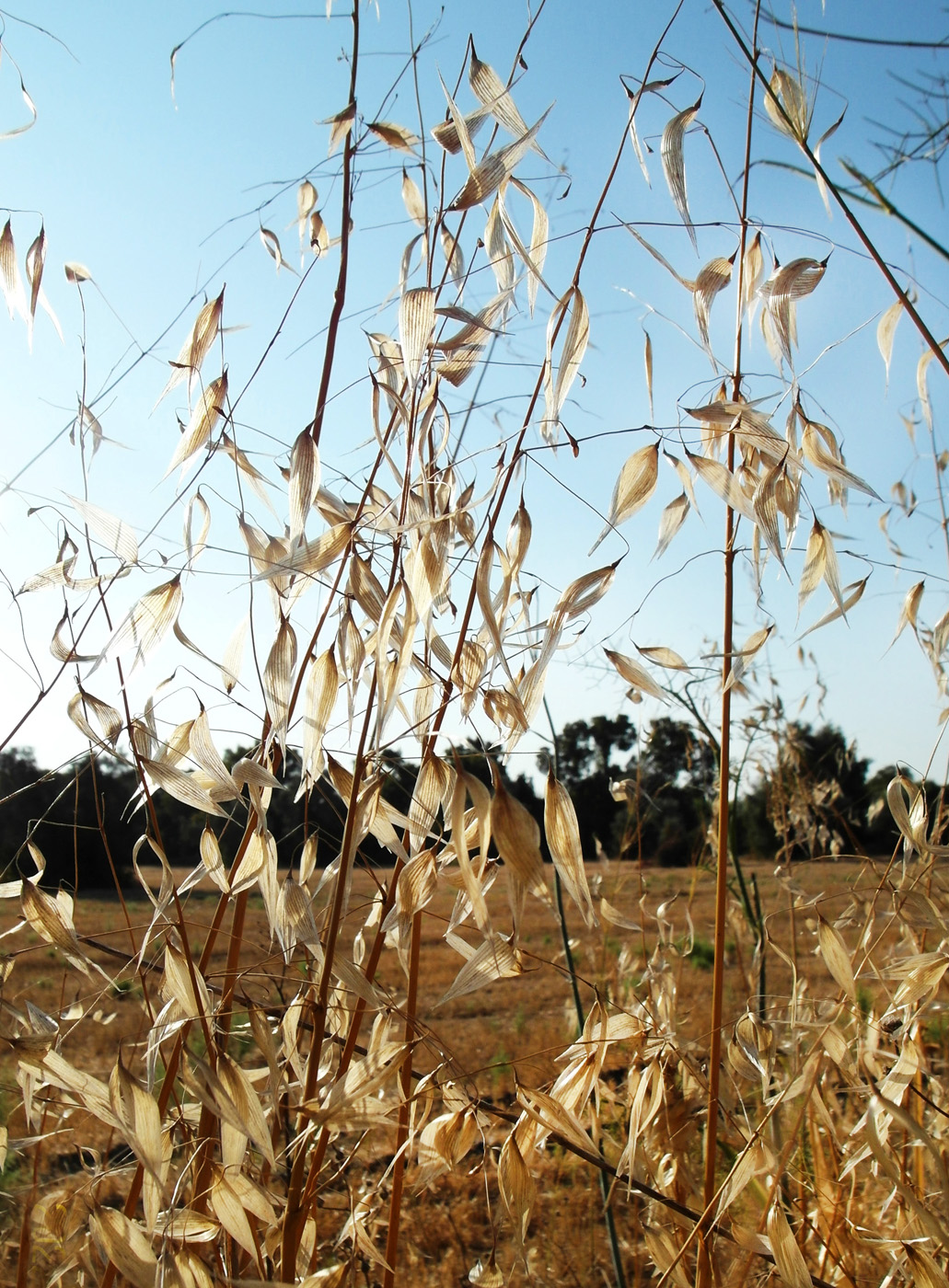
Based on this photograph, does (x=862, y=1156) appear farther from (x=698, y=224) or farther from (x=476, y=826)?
(x=698, y=224)

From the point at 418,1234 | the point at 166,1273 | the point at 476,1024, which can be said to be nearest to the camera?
the point at 166,1273

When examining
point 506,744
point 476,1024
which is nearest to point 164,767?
point 506,744

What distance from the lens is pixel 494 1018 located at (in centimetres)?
412

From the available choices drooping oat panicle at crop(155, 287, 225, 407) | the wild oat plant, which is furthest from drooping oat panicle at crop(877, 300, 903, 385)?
drooping oat panicle at crop(155, 287, 225, 407)

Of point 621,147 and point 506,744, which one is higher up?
point 621,147

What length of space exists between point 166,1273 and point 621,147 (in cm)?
59

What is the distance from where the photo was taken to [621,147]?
1.50 ft

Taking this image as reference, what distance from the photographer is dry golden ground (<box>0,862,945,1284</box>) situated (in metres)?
0.53

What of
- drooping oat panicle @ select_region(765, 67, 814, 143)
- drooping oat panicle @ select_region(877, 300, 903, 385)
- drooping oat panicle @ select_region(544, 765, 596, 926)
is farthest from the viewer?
drooping oat panicle @ select_region(877, 300, 903, 385)

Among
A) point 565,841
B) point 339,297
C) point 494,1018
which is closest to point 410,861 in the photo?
point 565,841

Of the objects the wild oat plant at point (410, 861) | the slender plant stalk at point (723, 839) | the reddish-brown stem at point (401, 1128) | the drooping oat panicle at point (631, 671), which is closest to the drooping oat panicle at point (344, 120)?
the wild oat plant at point (410, 861)

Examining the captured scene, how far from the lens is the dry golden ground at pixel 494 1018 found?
1.75 ft

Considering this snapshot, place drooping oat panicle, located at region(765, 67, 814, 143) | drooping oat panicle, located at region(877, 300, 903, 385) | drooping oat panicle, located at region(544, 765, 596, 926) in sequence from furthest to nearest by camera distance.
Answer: drooping oat panicle, located at region(877, 300, 903, 385) → drooping oat panicle, located at region(765, 67, 814, 143) → drooping oat panicle, located at region(544, 765, 596, 926)

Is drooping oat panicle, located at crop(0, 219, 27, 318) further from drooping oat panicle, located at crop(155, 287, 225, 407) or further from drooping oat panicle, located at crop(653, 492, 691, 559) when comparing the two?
drooping oat panicle, located at crop(653, 492, 691, 559)
